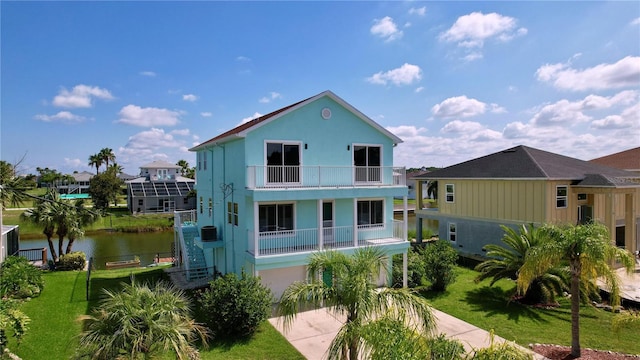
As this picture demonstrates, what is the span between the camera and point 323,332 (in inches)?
477

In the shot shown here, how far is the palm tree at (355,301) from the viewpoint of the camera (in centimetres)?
709

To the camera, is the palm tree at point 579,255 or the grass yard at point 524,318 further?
the grass yard at point 524,318

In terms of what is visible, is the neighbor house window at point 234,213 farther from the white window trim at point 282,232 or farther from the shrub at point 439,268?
the shrub at point 439,268

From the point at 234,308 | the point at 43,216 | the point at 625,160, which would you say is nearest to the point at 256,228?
the point at 234,308

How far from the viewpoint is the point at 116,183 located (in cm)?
5294

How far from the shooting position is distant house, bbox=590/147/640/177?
28.6 m

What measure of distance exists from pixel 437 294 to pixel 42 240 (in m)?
37.8

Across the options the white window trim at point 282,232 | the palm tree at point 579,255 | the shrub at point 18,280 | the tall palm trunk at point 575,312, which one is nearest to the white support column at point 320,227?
the white window trim at point 282,232

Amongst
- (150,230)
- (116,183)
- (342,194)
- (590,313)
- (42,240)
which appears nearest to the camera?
(590,313)

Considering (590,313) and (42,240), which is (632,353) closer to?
(590,313)

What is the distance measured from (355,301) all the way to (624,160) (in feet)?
110

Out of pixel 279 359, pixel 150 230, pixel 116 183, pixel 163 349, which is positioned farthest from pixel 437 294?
pixel 116 183

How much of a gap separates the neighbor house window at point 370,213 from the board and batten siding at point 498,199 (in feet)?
26.8

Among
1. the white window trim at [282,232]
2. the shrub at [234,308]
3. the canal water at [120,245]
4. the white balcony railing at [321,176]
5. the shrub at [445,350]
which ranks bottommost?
the canal water at [120,245]
